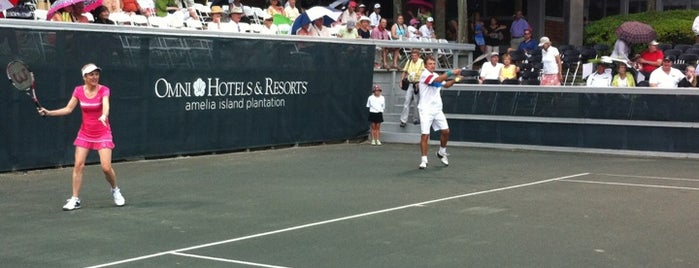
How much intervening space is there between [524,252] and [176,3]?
1584cm

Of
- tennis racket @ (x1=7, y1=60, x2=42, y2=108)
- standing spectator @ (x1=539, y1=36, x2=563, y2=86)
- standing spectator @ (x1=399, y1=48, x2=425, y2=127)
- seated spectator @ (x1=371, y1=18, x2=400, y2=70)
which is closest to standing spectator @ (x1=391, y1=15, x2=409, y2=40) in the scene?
seated spectator @ (x1=371, y1=18, x2=400, y2=70)

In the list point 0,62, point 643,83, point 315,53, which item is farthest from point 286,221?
point 643,83

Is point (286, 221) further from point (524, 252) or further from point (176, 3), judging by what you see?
point (176, 3)

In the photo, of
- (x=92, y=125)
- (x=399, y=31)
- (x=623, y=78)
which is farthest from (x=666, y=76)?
(x=92, y=125)

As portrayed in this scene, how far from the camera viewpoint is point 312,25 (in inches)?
914

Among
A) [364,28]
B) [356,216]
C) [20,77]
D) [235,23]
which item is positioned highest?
[235,23]

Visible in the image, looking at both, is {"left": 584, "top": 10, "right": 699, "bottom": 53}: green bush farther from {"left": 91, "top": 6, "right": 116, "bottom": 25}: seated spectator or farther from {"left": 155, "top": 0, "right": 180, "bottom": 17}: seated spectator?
{"left": 91, "top": 6, "right": 116, "bottom": 25}: seated spectator

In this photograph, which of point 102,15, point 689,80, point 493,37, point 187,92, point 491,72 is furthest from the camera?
point 493,37

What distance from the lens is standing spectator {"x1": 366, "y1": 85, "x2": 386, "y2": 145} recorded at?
2275cm

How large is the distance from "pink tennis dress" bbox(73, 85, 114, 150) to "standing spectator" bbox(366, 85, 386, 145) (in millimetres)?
11505

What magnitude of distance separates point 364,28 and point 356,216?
571 inches

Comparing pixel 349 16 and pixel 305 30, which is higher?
pixel 349 16

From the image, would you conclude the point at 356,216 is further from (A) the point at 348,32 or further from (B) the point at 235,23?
(A) the point at 348,32

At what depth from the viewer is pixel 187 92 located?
1880cm
